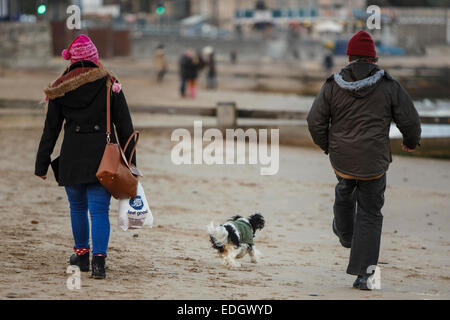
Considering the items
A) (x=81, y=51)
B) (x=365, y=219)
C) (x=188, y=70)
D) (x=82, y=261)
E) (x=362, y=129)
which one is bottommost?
(x=188, y=70)

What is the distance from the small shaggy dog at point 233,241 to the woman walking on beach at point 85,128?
53.5 inches

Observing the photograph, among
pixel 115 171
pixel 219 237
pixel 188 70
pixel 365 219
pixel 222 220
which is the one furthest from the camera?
pixel 188 70

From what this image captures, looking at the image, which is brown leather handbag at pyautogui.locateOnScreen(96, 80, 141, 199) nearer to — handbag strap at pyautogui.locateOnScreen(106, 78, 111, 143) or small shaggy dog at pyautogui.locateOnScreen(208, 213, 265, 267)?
handbag strap at pyautogui.locateOnScreen(106, 78, 111, 143)

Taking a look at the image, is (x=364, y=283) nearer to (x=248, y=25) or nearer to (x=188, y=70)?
(x=188, y=70)

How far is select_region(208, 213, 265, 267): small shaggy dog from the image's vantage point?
7.76 metres

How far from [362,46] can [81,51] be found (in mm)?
2019

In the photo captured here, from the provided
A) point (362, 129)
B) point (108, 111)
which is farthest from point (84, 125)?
point (362, 129)

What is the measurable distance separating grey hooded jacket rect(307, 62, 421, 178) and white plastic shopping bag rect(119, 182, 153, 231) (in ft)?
4.55

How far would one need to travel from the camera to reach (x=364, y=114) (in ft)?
21.8

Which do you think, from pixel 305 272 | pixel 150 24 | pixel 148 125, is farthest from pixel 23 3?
A: pixel 305 272
